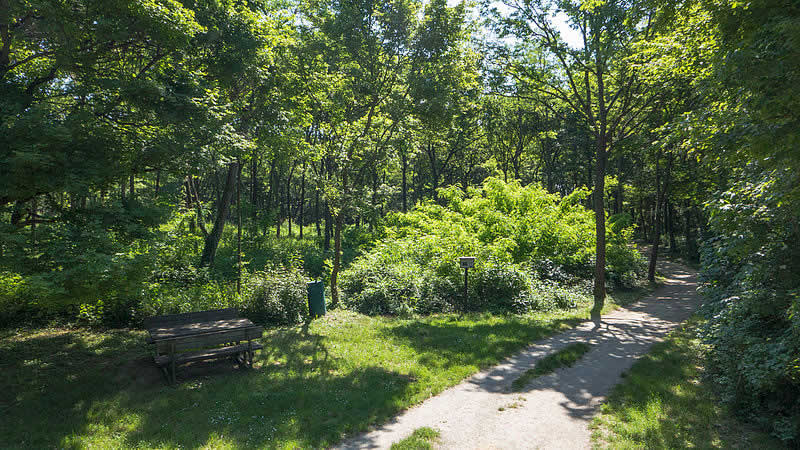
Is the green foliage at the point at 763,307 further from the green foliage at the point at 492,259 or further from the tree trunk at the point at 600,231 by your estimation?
the tree trunk at the point at 600,231

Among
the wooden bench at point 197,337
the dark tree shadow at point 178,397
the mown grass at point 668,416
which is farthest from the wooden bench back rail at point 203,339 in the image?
the mown grass at point 668,416

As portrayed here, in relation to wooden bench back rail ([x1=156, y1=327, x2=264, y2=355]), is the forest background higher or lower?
higher

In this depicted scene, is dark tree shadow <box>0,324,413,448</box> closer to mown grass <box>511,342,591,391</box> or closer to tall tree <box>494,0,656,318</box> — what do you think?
mown grass <box>511,342,591,391</box>

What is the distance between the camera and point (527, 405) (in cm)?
659

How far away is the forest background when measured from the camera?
564 centimetres

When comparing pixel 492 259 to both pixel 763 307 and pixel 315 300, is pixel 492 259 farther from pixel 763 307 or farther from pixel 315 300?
pixel 763 307

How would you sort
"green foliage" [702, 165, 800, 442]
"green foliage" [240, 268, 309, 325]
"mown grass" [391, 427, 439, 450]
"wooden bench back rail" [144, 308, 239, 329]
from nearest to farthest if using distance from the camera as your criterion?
"mown grass" [391, 427, 439, 450] → "green foliage" [702, 165, 800, 442] → "wooden bench back rail" [144, 308, 239, 329] → "green foliage" [240, 268, 309, 325]

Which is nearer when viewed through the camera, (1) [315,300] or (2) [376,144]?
(1) [315,300]

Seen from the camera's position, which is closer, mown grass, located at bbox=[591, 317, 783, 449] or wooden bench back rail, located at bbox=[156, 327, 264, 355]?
mown grass, located at bbox=[591, 317, 783, 449]

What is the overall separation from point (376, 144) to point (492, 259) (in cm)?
633

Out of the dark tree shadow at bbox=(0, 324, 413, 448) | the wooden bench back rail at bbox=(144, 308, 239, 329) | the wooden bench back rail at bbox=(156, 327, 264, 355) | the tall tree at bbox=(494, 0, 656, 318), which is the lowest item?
the dark tree shadow at bbox=(0, 324, 413, 448)

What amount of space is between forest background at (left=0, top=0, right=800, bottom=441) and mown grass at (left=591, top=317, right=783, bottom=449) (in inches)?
15.6

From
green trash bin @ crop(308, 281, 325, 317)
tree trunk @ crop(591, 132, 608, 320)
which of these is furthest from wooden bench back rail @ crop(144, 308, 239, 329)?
tree trunk @ crop(591, 132, 608, 320)

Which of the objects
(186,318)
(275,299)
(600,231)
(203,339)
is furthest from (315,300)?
(600,231)
